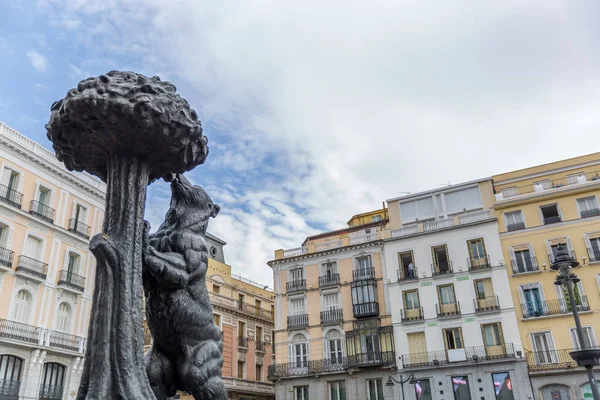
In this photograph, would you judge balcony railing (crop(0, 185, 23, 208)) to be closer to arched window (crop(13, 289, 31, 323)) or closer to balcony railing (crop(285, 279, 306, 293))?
arched window (crop(13, 289, 31, 323))

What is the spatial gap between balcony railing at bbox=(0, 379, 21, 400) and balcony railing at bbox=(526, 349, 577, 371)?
25437 millimetres

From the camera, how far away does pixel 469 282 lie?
30719 millimetres

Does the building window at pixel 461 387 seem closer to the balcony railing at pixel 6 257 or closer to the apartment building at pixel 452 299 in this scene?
the apartment building at pixel 452 299

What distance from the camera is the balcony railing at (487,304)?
29547 millimetres

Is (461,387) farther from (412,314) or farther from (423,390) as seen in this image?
(412,314)

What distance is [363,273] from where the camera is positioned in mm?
Answer: 34469

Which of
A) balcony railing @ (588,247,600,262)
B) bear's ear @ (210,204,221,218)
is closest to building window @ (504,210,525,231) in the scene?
balcony railing @ (588,247,600,262)

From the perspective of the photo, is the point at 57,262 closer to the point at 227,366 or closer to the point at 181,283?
the point at 227,366

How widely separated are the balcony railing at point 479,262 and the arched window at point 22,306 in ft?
79.6

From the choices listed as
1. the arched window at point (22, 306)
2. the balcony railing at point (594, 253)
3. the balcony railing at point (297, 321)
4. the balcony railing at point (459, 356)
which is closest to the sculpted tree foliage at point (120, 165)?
the arched window at point (22, 306)

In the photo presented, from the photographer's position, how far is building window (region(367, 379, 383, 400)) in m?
31.2

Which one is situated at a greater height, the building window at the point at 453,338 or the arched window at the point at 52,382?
the building window at the point at 453,338

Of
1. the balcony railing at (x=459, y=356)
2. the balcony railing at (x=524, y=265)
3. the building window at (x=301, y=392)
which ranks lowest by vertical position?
the building window at (x=301, y=392)

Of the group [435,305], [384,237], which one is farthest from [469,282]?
[384,237]
